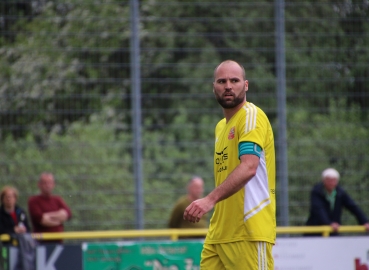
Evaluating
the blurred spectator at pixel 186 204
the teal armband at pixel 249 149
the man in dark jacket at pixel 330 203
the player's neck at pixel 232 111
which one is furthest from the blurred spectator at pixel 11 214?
the teal armband at pixel 249 149

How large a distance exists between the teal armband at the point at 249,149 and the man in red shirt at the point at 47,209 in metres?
5.08

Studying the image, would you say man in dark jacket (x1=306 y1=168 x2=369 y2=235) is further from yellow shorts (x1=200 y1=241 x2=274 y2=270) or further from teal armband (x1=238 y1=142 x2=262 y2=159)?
teal armband (x1=238 y1=142 x2=262 y2=159)

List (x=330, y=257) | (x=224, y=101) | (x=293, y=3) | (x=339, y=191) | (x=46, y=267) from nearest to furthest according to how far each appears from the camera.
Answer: (x=224, y=101) → (x=46, y=267) → (x=330, y=257) → (x=339, y=191) → (x=293, y=3)

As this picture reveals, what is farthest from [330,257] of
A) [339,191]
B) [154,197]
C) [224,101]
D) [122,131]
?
[224,101]

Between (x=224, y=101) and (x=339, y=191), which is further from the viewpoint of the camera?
(x=339, y=191)

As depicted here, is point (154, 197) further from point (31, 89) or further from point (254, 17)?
point (254, 17)

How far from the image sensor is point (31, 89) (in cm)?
957

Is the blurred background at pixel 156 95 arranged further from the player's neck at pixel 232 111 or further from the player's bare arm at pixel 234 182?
the player's bare arm at pixel 234 182

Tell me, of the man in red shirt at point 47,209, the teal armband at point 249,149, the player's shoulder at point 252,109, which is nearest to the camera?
the teal armband at point 249,149

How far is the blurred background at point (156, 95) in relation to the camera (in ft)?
31.3

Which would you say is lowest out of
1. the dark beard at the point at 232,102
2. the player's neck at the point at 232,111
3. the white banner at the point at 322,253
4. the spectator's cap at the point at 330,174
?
the white banner at the point at 322,253

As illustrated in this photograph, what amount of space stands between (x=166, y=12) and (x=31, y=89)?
89.6 inches

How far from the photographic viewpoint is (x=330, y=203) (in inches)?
381

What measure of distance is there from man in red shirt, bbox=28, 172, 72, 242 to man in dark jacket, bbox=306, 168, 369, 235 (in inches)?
135
